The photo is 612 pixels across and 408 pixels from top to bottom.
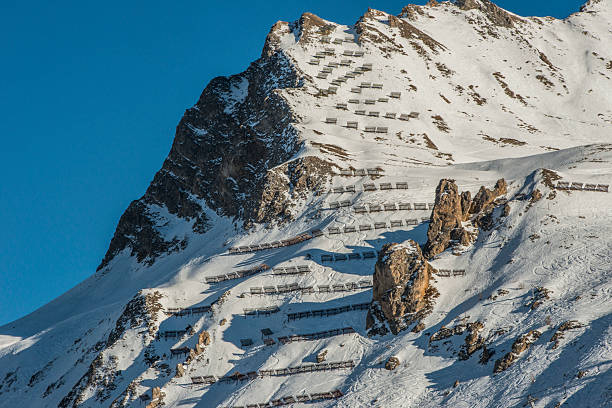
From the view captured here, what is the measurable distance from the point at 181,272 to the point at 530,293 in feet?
151

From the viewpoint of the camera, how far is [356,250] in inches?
3334

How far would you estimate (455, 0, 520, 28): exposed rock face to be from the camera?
607 ft

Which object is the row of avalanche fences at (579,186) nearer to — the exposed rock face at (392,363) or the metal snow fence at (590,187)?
the metal snow fence at (590,187)

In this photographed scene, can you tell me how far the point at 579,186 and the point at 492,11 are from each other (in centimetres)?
11738

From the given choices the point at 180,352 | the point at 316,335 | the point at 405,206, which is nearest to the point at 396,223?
the point at 405,206

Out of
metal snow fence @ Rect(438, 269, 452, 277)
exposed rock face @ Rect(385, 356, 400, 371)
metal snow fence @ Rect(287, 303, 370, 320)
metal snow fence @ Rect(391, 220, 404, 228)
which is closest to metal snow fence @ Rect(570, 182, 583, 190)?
metal snow fence @ Rect(438, 269, 452, 277)

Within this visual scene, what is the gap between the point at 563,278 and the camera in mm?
65875

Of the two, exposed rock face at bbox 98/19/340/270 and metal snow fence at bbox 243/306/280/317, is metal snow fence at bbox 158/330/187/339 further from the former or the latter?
exposed rock face at bbox 98/19/340/270

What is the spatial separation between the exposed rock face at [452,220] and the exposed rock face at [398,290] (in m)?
6.66

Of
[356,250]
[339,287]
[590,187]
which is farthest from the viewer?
[356,250]

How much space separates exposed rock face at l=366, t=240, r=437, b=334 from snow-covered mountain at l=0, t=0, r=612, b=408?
20 centimetres

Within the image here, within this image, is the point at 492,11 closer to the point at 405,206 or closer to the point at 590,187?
the point at 405,206

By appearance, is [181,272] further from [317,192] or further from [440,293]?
[440,293]

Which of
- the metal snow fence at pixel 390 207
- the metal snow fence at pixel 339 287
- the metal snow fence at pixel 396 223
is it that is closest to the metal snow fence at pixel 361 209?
the metal snow fence at pixel 390 207
